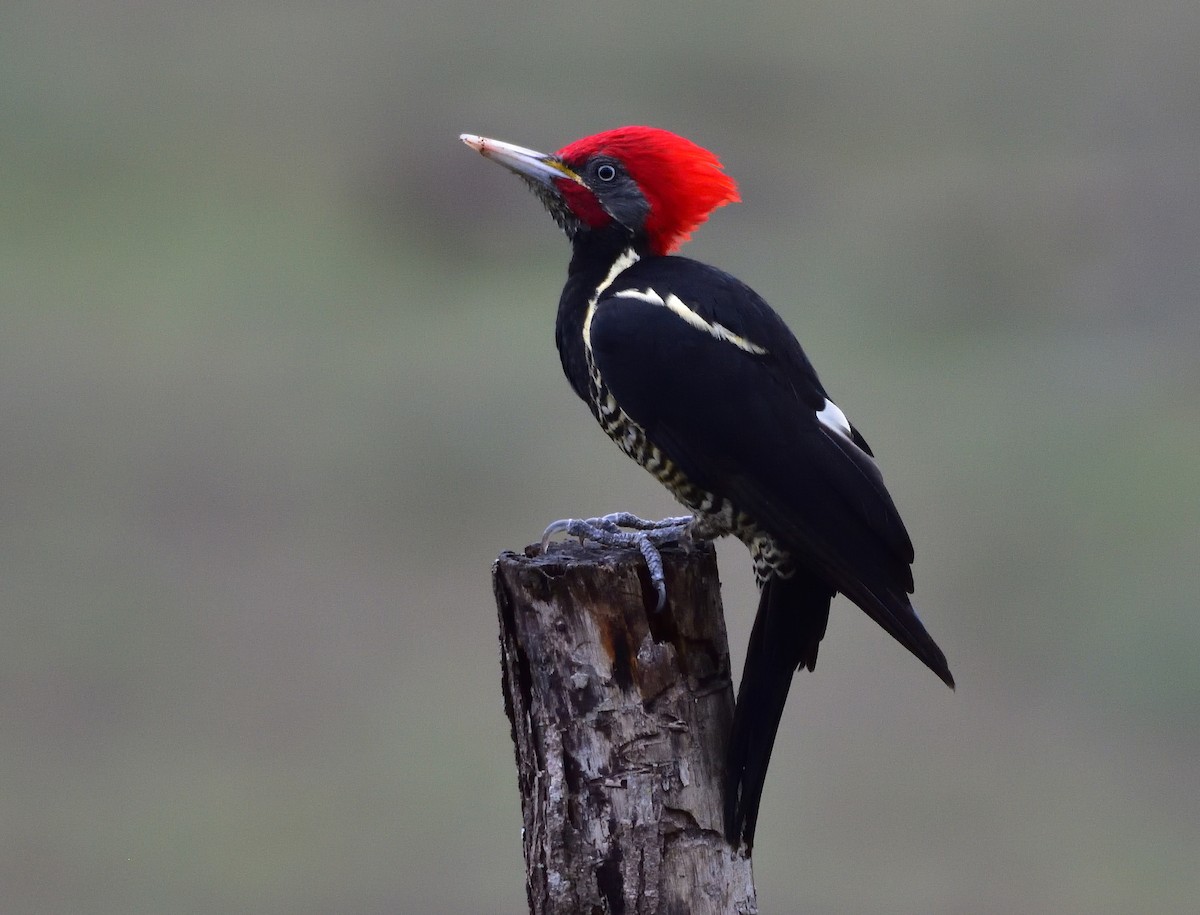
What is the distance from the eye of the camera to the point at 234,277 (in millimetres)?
14523

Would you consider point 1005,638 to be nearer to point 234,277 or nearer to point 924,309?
point 924,309

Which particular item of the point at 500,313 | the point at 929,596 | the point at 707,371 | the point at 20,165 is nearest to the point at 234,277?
the point at 500,313

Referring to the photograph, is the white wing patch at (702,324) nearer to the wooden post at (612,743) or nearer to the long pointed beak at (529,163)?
the long pointed beak at (529,163)

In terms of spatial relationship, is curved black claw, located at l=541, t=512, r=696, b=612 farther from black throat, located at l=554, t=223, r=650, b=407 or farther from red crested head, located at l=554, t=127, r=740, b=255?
red crested head, located at l=554, t=127, r=740, b=255

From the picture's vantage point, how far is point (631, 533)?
12.0 feet

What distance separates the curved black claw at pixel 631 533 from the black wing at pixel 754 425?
0.45 ft

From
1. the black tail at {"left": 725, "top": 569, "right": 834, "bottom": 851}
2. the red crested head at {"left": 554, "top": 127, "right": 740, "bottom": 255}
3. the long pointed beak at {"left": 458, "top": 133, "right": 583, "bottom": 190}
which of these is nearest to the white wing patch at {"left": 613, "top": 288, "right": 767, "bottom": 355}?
the red crested head at {"left": 554, "top": 127, "right": 740, "bottom": 255}

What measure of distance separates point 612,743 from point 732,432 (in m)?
0.72

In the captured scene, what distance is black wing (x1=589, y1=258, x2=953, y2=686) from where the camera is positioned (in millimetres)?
3480

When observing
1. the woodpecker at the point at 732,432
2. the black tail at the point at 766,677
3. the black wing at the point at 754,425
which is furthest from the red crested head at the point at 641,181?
the black tail at the point at 766,677

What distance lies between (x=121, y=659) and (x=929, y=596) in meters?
Result: 4.41

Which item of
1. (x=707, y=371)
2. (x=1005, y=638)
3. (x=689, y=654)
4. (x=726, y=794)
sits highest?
(x=1005, y=638)

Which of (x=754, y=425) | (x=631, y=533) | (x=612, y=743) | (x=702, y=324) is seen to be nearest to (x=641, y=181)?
(x=702, y=324)

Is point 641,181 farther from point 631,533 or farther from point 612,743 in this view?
point 612,743
